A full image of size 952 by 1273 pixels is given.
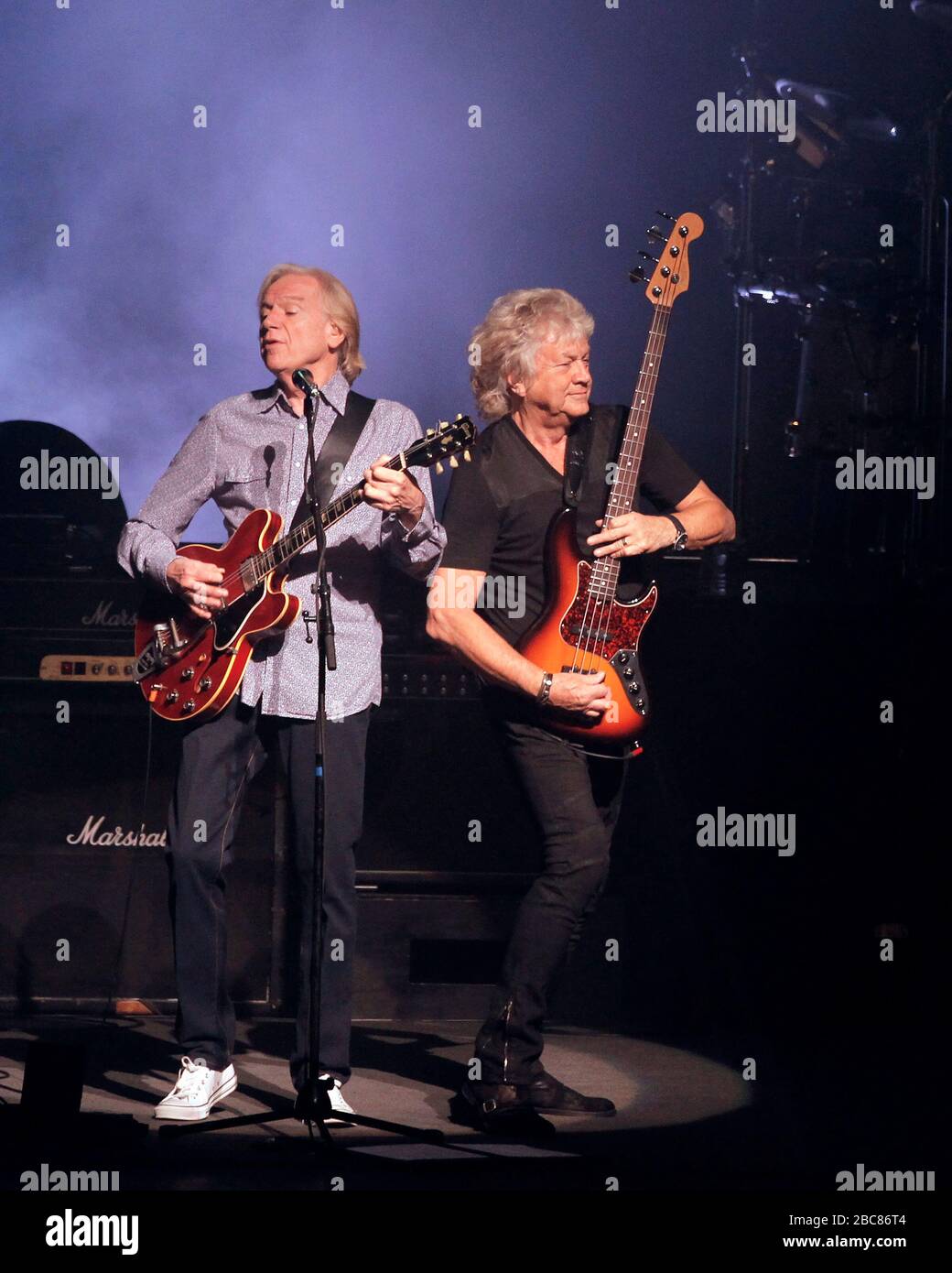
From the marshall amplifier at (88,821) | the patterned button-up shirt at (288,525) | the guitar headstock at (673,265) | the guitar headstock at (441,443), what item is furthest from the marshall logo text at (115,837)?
the guitar headstock at (673,265)

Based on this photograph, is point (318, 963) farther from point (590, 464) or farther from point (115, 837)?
point (115, 837)

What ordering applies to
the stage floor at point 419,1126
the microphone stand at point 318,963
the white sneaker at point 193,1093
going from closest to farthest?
the stage floor at point 419,1126 → the microphone stand at point 318,963 → the white sneaker at point 193,1093

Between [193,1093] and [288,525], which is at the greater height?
[288,525]

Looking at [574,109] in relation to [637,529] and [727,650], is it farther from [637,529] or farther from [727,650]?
[637,529]

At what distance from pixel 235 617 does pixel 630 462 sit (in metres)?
1.03

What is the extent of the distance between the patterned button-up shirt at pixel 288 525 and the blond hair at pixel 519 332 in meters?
0.24

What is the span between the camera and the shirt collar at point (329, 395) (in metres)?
3.89

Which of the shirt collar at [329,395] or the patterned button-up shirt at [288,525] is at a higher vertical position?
the shirt collar at [329,395]

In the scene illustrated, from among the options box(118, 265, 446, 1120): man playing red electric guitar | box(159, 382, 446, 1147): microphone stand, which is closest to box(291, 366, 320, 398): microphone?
box(159, 382, 446, 1147): microphone stand

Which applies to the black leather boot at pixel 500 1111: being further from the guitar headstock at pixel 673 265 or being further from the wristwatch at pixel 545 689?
the guitar headstock at pixel 673 265

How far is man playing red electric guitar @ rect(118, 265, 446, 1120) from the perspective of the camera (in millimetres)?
3664

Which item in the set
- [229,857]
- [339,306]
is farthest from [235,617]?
[339,306]

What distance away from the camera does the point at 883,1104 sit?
3922 mm

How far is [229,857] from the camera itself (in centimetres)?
381
